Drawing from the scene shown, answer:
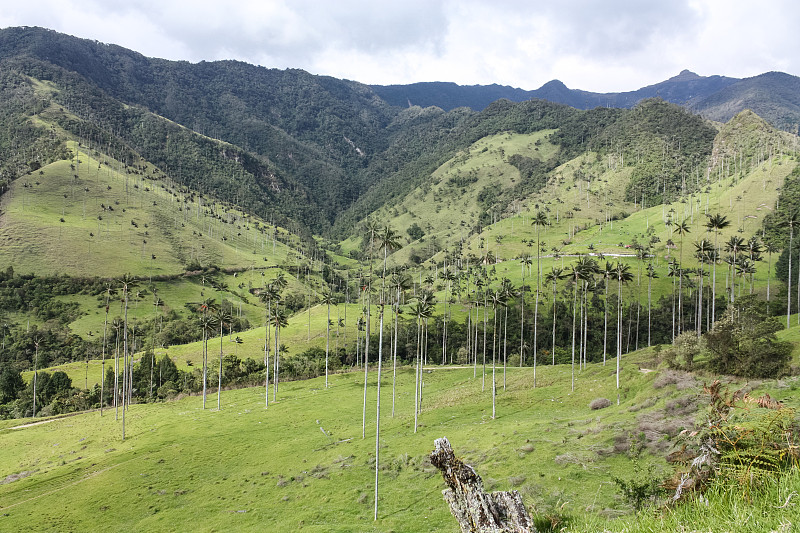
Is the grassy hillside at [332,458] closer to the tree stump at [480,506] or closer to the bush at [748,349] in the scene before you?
the bush at [748,349]

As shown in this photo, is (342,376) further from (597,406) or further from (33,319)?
(33,319)

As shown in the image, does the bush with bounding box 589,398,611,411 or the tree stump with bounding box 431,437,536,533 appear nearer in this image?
the tree stump with bounding box 431,437,536,533

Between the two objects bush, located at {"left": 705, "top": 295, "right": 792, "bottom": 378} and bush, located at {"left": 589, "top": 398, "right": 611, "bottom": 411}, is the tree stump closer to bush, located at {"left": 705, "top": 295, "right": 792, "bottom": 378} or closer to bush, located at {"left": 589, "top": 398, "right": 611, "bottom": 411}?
bush, located at {"left": 705, "top": 295, "right": 792, "bottom": 378}

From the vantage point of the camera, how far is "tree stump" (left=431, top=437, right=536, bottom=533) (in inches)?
386

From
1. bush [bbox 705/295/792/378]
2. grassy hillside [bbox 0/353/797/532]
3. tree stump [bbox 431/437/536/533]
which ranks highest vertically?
tree stump [bbox 431/437/536/533]

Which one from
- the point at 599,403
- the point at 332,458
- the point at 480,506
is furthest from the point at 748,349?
the point at 480,506

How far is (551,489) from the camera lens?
33875 mm

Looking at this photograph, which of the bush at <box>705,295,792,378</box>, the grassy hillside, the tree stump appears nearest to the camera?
the tree stump

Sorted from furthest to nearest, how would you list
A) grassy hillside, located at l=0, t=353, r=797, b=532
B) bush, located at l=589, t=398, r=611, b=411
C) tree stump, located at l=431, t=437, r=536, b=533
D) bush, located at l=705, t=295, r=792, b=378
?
bush, located at l=589, t=398, r=611, b=411 → bush, located at l=705, t=295, r=792, b=378 → grassy hillside, located at l=0, t=353, r=797, b=532 → tree stump, located at l=431, t=437, r=536, b=533

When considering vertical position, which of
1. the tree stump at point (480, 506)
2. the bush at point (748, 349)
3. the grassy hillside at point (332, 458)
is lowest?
the grassy hillside at point (332, 458)

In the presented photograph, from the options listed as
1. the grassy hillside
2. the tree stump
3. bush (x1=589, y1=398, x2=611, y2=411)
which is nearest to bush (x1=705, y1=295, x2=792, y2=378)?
the grassy hillside

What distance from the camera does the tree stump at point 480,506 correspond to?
9.80 meters

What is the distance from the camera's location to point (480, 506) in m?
10.3

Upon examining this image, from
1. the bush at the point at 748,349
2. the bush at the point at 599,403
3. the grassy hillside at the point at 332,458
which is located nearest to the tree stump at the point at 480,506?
the grassy hillside at the point at 332,458
